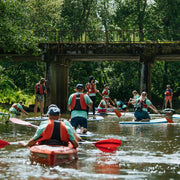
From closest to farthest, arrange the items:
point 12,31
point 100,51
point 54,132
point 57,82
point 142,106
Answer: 1. point 54,132
2. point 142,106
3. point 12,31
4. point 100,51
5. point 57,82

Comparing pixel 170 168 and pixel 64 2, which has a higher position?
pixel 64 2

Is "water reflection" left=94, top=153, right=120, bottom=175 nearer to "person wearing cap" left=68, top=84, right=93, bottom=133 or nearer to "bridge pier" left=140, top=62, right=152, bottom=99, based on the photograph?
"person wearing cap" left=68, top=84, right=93, bottom=133

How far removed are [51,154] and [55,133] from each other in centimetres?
64

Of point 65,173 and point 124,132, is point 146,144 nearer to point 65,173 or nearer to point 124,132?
point 124,132

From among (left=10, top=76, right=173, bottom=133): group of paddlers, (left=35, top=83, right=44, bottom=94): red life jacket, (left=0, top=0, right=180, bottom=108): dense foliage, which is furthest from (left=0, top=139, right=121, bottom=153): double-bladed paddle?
(left=0, top=0, right=180, bottom=108): dense foliage

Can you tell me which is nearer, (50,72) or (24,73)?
(50,72)

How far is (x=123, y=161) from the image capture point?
7.89 meters

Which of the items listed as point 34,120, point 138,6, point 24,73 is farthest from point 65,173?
point 138,6

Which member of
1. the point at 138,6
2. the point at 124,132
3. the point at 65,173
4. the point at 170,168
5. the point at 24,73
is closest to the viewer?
the point at 65,173

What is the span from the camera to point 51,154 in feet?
23.9

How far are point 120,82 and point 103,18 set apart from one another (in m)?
7.90

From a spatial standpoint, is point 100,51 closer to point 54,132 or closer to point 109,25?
point 54,132

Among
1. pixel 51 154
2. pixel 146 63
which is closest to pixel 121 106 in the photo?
pixel 146 63

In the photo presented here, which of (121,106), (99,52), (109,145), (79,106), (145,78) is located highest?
(99,52)
